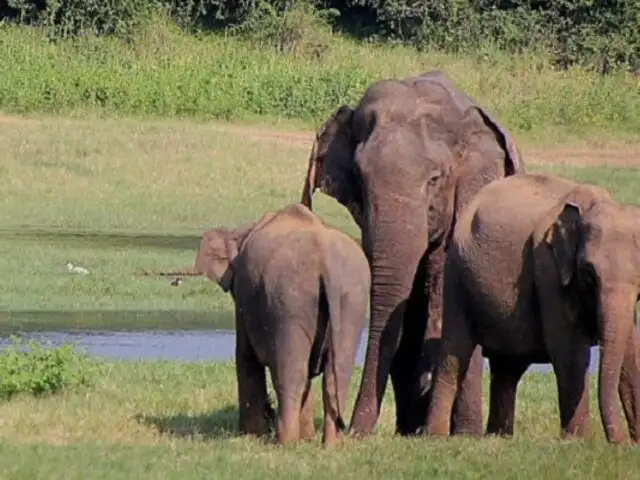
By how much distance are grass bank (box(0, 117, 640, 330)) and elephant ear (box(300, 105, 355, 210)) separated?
205 inches

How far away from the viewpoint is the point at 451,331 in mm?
11000

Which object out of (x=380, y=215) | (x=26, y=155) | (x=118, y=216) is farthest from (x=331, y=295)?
(x=26, y=155)

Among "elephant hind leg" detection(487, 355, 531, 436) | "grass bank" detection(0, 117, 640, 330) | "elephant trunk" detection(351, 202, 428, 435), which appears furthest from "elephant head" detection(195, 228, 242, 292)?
"grass bank" detection(0, 117, 640, 330)

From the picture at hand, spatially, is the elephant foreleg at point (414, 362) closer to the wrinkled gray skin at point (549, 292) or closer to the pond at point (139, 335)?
the wrinkled gray skin at point (549, 292)

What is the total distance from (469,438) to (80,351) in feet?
17.9

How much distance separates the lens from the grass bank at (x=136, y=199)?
Result: 60.1ft

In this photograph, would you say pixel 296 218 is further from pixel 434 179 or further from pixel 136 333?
pixel 136 333

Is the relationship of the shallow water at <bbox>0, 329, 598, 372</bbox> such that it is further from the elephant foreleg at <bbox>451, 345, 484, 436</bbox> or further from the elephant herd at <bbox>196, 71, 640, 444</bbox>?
the elephant foreleg at <bbox>451, 345, 484, 436</bbox>

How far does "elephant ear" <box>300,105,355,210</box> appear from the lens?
12.0 meters

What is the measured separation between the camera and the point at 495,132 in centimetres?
1182

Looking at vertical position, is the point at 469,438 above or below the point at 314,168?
below

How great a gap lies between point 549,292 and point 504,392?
1171 millimetres

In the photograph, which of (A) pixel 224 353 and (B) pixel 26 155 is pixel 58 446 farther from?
(B) pixel 26 155

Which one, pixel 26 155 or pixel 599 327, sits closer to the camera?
pixel 599 327
